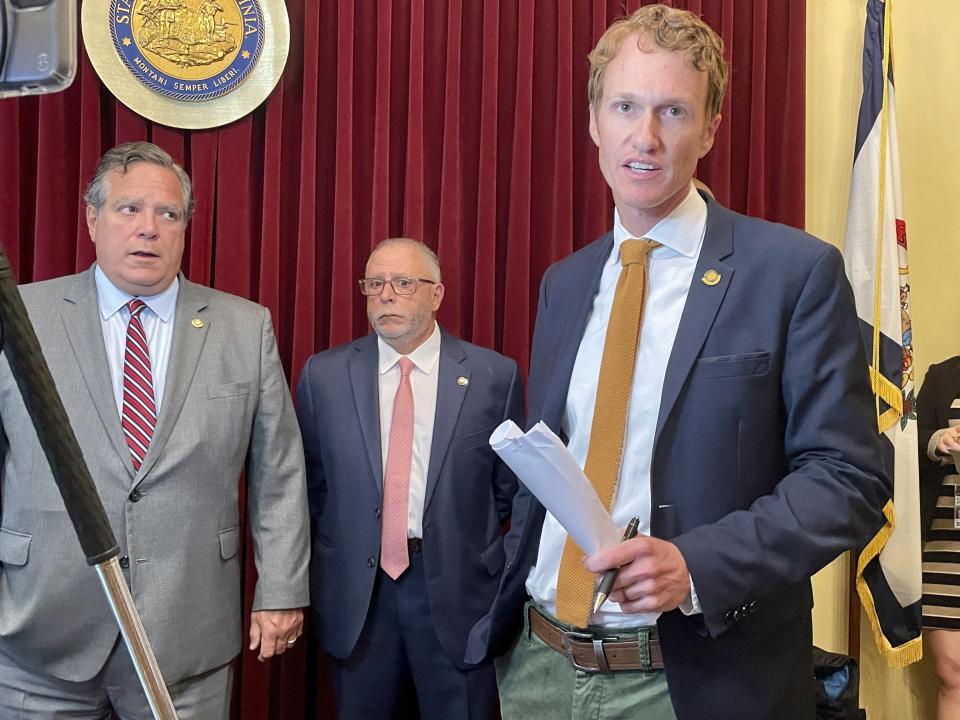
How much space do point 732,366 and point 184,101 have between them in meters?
2.08

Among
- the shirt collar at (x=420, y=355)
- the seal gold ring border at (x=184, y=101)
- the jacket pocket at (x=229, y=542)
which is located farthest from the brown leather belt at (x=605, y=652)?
the seal gold ring border at (x=184, y=101)

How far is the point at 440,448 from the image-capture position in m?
2.54

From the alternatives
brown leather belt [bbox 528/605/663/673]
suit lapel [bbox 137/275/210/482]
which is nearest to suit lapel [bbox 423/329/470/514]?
suit lapel [bbox 137/275/210/482]

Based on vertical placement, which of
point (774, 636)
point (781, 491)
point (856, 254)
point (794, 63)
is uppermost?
point (794, 63)

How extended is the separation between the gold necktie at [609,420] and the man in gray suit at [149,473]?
3.39 ft

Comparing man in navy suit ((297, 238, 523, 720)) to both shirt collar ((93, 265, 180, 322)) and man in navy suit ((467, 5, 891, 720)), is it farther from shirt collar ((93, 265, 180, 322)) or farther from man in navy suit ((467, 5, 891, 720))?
man in navy suit ((467, 5, 891, 720))

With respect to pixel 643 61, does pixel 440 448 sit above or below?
below

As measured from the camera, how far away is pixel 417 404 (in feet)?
8.57

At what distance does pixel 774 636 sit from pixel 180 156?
7.33 feet

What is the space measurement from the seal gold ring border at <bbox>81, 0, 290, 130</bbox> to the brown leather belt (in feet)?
6.61

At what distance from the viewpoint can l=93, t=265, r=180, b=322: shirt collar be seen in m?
2.12

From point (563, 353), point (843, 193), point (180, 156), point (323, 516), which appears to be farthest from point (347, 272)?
point (843, 193)

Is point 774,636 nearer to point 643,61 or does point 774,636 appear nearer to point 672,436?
point 672,436

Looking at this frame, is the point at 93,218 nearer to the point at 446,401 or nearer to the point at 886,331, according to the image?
the point at 446,401
